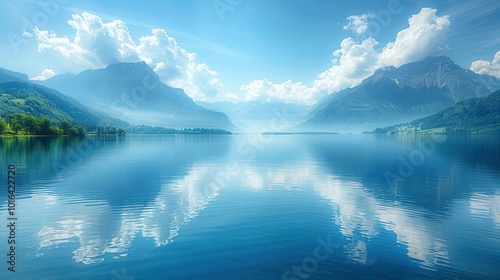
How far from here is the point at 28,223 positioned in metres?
30.2

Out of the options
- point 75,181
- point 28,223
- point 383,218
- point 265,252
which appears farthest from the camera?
point 75,181

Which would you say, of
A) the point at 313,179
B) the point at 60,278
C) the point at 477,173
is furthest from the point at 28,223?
the point at 477,173

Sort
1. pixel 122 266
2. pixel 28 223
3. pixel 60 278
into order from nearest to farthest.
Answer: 1. pixel 60 278
2. pixel 122 266
3. pixel 28 223

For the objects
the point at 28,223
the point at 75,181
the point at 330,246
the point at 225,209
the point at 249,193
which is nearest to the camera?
the point at 330,246

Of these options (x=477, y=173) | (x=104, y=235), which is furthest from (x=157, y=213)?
(x=477, y=173)

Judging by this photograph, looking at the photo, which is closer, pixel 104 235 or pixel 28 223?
pixel 104 235

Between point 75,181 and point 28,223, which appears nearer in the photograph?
point 28,223

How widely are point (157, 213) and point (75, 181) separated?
3150 cm

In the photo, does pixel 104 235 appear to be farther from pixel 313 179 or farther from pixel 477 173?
pixel 477 173

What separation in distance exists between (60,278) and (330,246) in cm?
2212

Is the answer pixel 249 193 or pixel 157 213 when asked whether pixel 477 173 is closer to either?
pixel 249 193

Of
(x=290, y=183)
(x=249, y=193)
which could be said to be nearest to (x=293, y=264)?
(x=249, y=193)

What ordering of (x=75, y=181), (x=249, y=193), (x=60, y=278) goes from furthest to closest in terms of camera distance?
(x=75, y=181)
(x=249, y=193)
(x=60, y=278)

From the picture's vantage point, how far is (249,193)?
157 ft
